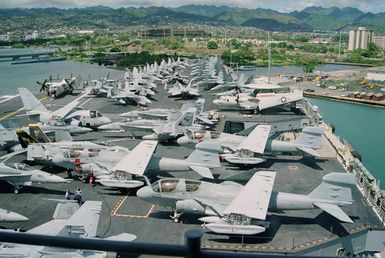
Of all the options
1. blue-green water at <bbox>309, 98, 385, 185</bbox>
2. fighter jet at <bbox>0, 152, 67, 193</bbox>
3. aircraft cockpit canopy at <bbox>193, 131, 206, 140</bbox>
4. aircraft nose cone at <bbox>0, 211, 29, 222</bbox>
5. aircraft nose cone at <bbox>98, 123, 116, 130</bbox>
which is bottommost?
blue-green water at <bbox>309, 98, 385, 185</bbox>

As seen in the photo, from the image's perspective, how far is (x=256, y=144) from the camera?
34094mm

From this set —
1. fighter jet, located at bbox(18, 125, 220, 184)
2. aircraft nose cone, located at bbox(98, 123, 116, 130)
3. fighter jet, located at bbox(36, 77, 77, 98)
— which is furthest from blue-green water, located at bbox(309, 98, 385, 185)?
fighter jet, located at bbox(36, 77, 77, 98)

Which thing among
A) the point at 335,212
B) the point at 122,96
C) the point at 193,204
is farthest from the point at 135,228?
the point at 122,96

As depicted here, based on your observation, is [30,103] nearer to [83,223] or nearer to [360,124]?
[83,223]

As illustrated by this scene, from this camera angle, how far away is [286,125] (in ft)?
161

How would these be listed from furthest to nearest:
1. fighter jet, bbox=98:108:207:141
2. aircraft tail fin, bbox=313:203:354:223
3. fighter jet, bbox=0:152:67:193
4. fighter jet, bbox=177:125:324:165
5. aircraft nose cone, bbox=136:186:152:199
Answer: fighter jet, bbox=98:108:207:141 < fighter jet, bbox=177:125:324:165 < fighter jet, bbox=0:152:67:193 < aircraft nose cone, bbox=136:186:152:199 < aircraft tail fin, bbox=313:203:354:223

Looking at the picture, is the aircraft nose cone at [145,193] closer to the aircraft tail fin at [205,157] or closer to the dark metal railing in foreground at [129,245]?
the aircraft tail fin at [205,157]

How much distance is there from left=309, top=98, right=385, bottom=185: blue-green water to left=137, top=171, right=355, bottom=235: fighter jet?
34.6 meters

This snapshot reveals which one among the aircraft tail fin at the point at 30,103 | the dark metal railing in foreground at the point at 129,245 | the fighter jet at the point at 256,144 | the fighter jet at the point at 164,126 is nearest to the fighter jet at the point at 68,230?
the dark metal railing in foreground at the point at 129,245

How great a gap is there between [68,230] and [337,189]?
50.6 ft

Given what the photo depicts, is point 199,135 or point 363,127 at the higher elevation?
point 199,135

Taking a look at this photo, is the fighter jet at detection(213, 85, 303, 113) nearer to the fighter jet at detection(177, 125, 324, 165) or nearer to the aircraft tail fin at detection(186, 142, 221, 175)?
the fighter jet at detection(177, 125, 324, 165)

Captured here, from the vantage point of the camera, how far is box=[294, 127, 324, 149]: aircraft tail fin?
34491 mm

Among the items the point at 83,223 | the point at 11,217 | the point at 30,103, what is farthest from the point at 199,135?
the point at 30,103
